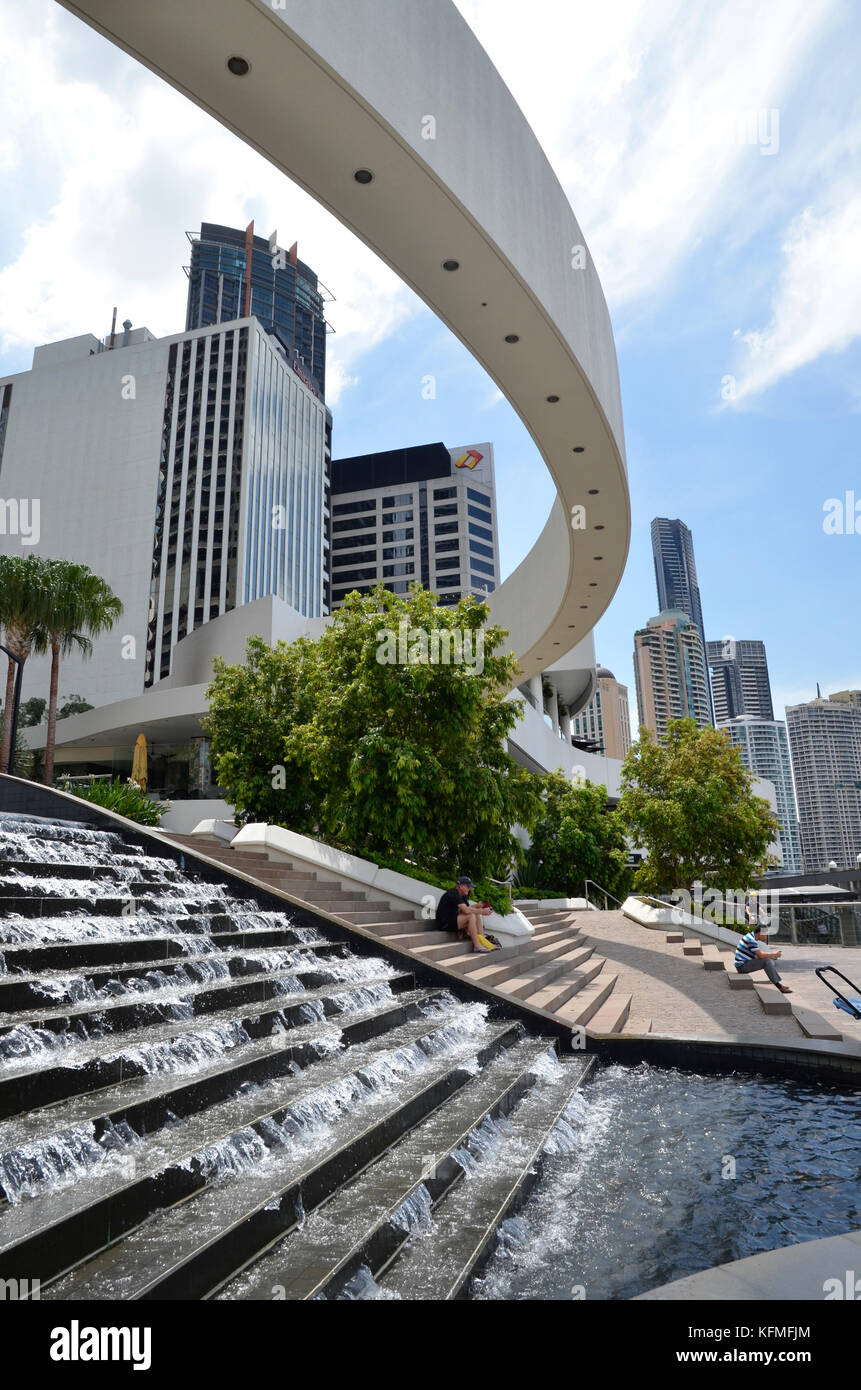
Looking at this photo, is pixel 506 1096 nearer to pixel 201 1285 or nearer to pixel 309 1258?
pixel 309 1258

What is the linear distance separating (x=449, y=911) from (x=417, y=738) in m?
3.07

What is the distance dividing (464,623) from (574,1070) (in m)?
7.63

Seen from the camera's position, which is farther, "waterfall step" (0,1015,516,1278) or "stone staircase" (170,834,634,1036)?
"stone staircase" (170,834,634,1036)

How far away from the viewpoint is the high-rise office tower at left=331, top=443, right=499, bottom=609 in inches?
3807

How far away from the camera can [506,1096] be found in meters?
5.72

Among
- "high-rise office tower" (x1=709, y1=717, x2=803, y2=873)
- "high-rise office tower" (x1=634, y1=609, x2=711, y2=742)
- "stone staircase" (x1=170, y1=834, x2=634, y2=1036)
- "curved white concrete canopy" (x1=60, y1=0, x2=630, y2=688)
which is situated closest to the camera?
"curved white concrete canopy" (x1=60, y1=0, x2=630, y2=688)

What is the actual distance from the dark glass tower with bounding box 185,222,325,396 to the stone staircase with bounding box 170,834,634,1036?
129527 millimetres

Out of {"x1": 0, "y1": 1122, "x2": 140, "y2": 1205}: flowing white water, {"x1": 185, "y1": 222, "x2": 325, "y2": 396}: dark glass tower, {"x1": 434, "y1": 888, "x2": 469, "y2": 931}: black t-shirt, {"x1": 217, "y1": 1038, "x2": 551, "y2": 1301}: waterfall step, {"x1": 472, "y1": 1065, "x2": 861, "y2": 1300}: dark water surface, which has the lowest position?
{"x1": 472, "y1": 1065, "x2": 861, "y2": 1300}: dark water surface

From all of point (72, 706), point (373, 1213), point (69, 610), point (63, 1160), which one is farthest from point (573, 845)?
point (72, 706)

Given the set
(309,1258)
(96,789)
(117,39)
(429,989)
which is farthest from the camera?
(96,789)

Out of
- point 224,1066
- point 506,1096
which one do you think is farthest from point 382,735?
point 224,1066

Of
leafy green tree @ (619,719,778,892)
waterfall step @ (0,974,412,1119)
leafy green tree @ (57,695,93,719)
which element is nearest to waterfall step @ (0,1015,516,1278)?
waterfall step @ (0,974,412,1119)

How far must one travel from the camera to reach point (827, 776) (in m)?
143

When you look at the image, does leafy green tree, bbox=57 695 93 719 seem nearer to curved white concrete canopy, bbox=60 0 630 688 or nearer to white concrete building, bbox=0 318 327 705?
white concrete building, bbox=0 318 327 705
